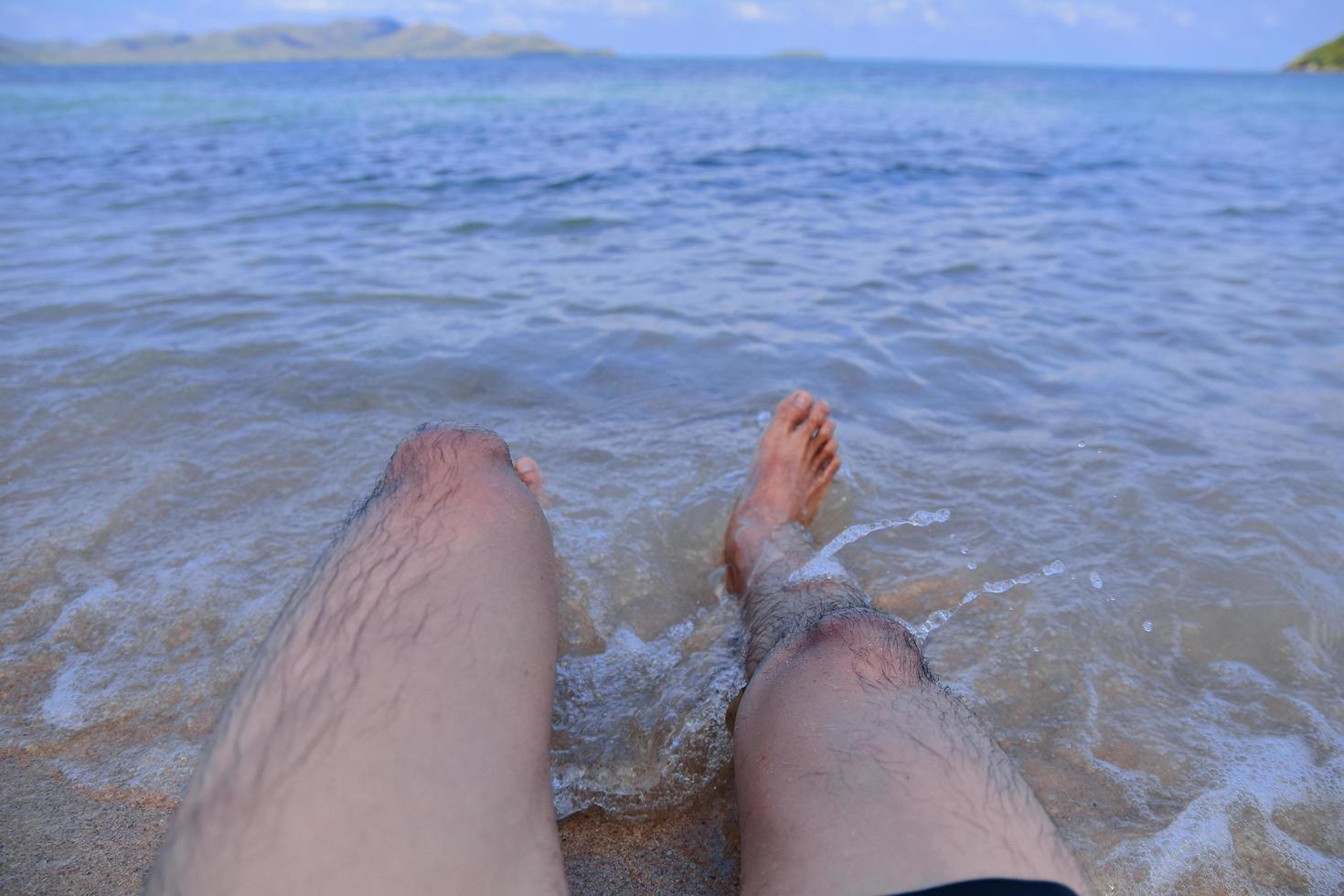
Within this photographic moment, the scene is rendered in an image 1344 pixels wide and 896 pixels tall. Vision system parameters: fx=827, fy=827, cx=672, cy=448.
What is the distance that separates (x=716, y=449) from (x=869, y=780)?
6.37 feet

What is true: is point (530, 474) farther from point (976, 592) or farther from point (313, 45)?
point (313, 45)

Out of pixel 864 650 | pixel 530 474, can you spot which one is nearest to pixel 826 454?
pixel 530 474

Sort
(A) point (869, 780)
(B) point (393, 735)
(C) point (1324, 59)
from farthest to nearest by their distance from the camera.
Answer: (C) point (1324, 59) < (A) point (869, 780) < (B) point (393, 735)

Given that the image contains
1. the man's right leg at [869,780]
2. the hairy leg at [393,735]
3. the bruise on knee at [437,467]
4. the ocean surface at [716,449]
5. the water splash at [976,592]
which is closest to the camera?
the hairy leg at [393,735]

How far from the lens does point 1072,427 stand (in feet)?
10.1

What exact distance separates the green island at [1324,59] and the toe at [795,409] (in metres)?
87.6

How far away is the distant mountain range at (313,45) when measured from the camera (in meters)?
127

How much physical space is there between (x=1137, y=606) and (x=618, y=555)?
134 cm

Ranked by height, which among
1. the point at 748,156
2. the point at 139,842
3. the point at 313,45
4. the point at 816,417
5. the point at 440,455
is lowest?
the point at 313,45

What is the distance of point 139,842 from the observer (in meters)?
1.40

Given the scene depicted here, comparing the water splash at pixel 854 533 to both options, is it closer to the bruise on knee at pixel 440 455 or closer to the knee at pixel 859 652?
the knee at pixel 859 652

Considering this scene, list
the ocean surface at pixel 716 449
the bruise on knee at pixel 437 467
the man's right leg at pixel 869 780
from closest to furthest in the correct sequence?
1. the man's right leg at pixel 869 780
2. the bruise on knee at pixel 437 467
3. the ocean surface at pixel 716 449

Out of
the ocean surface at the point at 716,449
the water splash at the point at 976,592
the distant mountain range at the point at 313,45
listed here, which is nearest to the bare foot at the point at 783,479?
the ocean surface at the point at 716,449

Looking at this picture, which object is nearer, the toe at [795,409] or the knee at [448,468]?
the knee at [448,468]
